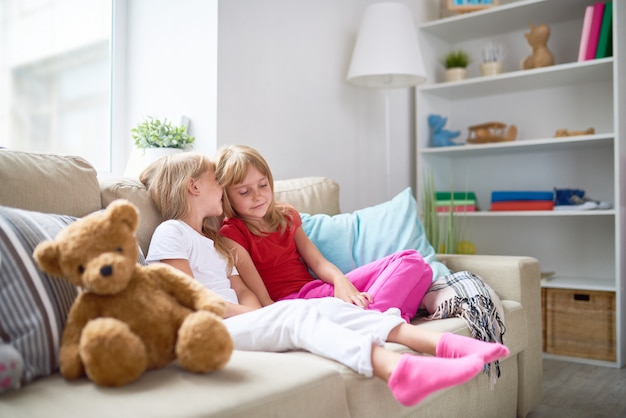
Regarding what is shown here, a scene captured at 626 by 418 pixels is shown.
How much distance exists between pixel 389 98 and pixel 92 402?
257 centimetres

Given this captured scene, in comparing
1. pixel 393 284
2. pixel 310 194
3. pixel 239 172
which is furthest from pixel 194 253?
pixel 310 194

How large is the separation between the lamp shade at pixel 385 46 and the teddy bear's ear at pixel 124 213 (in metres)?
1.86

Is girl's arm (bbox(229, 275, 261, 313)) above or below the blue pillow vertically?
below

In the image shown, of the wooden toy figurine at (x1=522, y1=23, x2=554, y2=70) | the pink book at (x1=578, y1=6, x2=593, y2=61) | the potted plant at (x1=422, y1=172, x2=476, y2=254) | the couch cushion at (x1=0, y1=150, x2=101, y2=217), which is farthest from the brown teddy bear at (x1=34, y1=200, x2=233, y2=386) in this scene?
the wooden toy figurine at (x1=522, y1=23, x2=554, y2=70)

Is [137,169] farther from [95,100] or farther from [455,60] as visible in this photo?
[455,60]

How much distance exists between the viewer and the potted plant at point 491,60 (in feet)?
10.6

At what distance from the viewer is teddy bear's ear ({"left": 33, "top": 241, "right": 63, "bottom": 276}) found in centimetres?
96

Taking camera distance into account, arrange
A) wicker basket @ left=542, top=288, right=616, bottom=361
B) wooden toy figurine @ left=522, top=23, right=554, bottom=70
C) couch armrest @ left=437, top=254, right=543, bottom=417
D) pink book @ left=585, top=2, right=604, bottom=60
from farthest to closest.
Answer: wooden toy figurine @ left=522, top=23, right=554, bottom=70
pink book @ left=585, top=2, right=604, bottom=60
wicker basket @ left=542, top=288, right=616, bottom=361
couch armrest @ left=437, top=254, right=543, bottom=417

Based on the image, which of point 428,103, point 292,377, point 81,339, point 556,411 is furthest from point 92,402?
point 428,103

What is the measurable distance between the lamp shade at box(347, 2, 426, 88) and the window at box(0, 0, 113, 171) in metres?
1.10

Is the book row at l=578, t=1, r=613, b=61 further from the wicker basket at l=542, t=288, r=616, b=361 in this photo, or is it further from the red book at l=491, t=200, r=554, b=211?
the wicker basket at l=542, t=288, r=616, b=361

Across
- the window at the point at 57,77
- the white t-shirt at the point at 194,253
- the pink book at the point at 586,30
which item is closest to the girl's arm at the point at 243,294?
the white t-shirt at the point at 194,253

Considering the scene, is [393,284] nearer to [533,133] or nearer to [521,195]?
[521,195]

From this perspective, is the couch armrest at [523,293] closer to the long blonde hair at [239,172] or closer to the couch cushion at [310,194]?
the couch cushion at [310,194]
